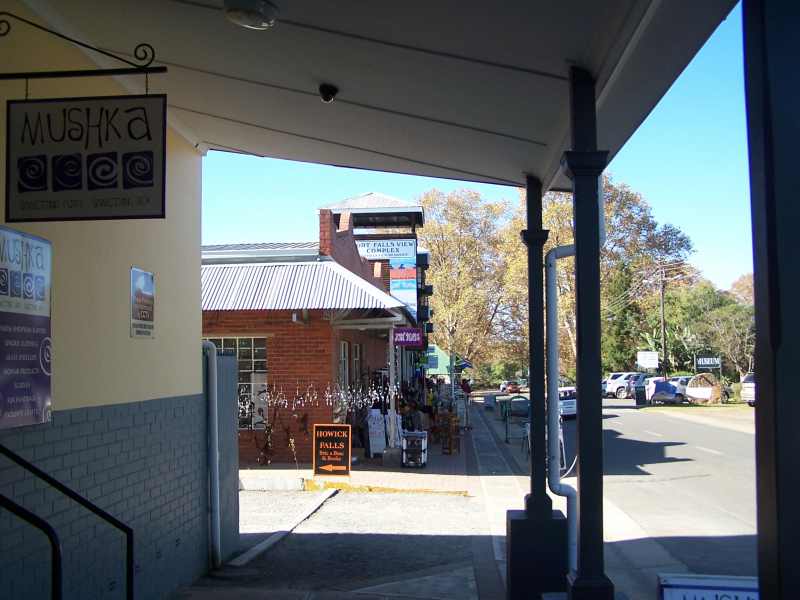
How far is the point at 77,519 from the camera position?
5238 millimetres

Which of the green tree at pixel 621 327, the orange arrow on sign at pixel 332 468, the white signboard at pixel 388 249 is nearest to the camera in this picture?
the orange arrow on sign at pixel 332 468

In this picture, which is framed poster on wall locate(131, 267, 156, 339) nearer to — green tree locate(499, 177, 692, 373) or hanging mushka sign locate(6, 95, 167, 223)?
hanging mushka sign locate(6, 95, 167, 223)

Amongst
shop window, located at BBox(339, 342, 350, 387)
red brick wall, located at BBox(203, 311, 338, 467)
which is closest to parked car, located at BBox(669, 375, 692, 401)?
Answer: shop window, located at BBox(339, 342, 350, 387)

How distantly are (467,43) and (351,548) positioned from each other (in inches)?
268

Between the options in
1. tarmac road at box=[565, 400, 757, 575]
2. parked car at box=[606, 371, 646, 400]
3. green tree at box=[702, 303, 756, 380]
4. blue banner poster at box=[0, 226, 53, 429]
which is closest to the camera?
blue banner poster at box=[0, 226, 53, 429]

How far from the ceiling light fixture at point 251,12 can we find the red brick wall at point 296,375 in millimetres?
12547

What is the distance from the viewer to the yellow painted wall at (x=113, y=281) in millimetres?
5109

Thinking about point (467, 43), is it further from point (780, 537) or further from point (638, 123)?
point (780, 537)

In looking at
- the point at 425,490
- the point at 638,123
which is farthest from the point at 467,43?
the point at 425,490

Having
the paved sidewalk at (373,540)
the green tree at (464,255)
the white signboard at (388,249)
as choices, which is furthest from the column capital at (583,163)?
the green tree at (464,255)

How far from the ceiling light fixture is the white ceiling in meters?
0.11

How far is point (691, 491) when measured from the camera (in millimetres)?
14641

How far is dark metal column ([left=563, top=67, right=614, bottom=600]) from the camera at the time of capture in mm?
4250

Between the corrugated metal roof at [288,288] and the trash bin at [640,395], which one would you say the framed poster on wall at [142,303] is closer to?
the corrugated metal roof at [288,288]
